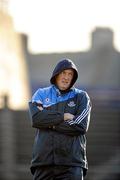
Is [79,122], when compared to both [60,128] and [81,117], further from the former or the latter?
[60,128]

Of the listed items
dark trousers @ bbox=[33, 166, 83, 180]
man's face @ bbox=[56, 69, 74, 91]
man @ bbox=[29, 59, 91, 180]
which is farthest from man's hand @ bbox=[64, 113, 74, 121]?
dark trousers @ bbox=[33, 166, 83, 180]

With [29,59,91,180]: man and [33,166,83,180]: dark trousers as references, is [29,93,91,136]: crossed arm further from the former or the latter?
[33,166,83,180]: dark trousers

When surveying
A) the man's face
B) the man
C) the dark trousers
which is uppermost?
the man's face

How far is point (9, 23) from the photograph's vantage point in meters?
41.4

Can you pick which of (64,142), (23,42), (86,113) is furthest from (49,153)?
(23,42)

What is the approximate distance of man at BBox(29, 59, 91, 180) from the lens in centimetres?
501

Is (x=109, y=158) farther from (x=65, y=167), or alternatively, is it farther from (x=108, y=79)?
(x=108, y=79)

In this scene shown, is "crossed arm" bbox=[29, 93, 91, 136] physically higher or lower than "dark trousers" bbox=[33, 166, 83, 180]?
higher

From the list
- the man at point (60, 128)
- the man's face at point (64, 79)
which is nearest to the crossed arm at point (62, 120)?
the man at point (60, 128)

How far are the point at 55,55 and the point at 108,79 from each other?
435cm

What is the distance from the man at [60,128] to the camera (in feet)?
16.4

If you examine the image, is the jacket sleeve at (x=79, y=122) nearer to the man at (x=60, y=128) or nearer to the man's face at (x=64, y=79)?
the man at (x=60, y=128)

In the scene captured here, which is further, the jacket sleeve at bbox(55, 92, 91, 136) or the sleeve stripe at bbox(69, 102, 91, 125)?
the sleeve stripe at bbox(69, 102, 91, 125)

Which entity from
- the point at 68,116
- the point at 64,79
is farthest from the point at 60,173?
the point at 64,79
